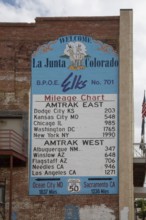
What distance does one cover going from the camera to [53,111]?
25062 millimetres

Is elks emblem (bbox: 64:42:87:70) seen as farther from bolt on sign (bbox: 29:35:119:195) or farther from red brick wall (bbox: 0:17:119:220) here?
red brick wall (bbox: 0:17:119:220)

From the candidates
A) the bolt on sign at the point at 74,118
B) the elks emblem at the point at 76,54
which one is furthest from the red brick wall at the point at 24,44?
the elks emblem at the point at 76,54

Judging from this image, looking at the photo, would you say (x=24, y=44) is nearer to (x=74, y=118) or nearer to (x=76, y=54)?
(x=76, y=54)

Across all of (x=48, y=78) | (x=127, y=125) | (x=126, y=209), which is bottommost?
(x=126, y=209)

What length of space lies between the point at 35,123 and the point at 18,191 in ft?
10.2

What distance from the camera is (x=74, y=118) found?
24984 mm

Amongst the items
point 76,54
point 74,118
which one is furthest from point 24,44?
point 74,118

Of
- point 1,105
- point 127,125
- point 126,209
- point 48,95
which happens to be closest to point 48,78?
point 48,95

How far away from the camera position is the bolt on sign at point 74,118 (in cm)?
2456

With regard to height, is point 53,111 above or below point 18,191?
above

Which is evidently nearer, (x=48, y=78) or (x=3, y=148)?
(x=3, y=148)

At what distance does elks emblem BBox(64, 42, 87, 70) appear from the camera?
83.6 feet

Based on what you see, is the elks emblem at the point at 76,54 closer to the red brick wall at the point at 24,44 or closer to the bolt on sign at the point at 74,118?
the bolt on sign at the point at 74,118

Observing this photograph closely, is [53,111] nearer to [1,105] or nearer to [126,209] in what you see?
[1,105]
